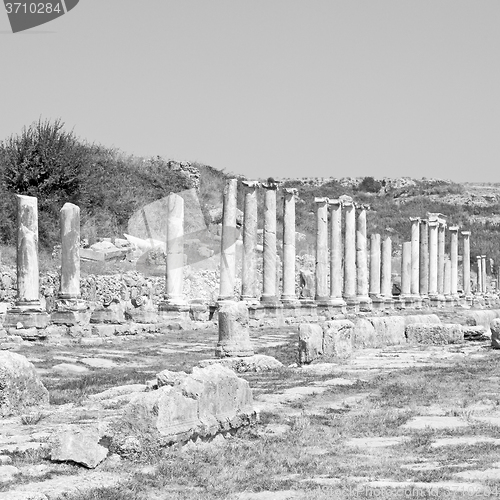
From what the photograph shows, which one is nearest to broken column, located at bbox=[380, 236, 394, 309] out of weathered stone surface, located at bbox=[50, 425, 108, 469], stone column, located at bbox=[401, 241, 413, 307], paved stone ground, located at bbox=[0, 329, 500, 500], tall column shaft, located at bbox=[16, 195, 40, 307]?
stone column, located at bbox=[401, 241, 413, 307]

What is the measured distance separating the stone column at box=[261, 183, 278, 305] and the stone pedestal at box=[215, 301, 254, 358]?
13.8m

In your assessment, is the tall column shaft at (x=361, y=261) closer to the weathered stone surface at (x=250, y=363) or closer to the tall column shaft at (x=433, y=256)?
the tall column shaft at (x=433, y=256)

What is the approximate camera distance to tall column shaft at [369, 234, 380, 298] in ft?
155

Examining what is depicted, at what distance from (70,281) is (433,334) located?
10.1 metres

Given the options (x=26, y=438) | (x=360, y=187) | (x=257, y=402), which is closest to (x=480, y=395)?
(x=257, y=402)

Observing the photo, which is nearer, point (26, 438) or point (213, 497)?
point (213, 497)

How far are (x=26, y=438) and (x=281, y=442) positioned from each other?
2710 millimetres

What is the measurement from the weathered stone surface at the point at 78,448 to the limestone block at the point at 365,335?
15.4m

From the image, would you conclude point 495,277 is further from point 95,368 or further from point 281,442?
point 281,442

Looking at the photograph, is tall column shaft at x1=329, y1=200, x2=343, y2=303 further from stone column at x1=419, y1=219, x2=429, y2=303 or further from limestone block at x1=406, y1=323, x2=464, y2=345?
limestone block at x1=406, y1=323, x2=464, y2=345

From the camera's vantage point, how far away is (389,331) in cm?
2505

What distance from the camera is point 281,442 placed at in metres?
10.5

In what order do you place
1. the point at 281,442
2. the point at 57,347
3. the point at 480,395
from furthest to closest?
the point at 57,347, the point at 480,395, the point at 281,442

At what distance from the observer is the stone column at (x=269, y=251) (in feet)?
112
